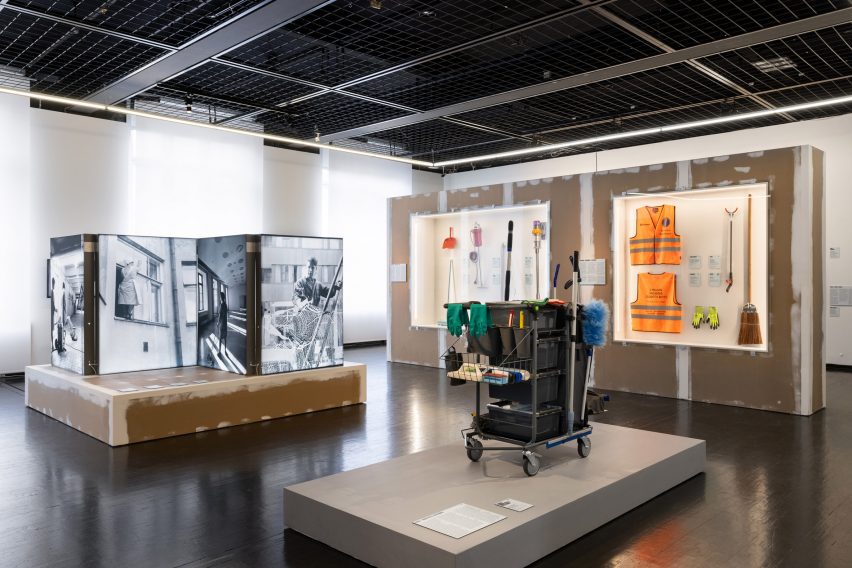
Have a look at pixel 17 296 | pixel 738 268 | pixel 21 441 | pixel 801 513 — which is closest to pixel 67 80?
pixel 17 296

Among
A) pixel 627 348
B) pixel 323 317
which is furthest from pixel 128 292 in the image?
pixel 627 348

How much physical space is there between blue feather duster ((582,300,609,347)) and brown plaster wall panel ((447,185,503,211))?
187 inches

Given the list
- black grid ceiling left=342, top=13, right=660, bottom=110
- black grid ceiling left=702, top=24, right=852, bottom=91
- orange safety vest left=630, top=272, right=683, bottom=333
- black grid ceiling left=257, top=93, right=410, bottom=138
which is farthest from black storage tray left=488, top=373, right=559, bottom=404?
black grid ceiling left=257, top=93, right=410, bottom=138

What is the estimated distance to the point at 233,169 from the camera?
10352 mm

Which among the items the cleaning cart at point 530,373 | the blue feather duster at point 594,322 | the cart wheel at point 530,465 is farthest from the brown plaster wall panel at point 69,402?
the blue feather duster at point 594,322

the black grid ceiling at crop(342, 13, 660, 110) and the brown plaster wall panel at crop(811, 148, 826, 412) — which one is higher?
the black grid ceiling at crop(342, 13, 660, 110)

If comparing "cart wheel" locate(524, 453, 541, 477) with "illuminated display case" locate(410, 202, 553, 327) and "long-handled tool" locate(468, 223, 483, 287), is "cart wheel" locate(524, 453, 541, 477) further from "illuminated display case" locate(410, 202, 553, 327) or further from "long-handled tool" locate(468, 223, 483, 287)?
"long-handled tool" locate(468, 223, 483, 287)

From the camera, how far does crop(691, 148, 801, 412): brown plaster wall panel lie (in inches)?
251

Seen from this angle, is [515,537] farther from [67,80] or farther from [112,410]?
[67,80]

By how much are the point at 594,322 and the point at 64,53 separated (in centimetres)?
593

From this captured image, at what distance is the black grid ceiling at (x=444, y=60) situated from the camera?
225 inches

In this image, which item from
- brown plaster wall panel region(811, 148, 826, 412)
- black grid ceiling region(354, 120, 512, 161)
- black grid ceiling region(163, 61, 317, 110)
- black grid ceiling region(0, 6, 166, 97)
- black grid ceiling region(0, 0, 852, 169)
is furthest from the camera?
black grid ceiling region(354, 120, 512, 161)

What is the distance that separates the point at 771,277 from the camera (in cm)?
650

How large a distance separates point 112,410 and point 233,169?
19.5 ft
